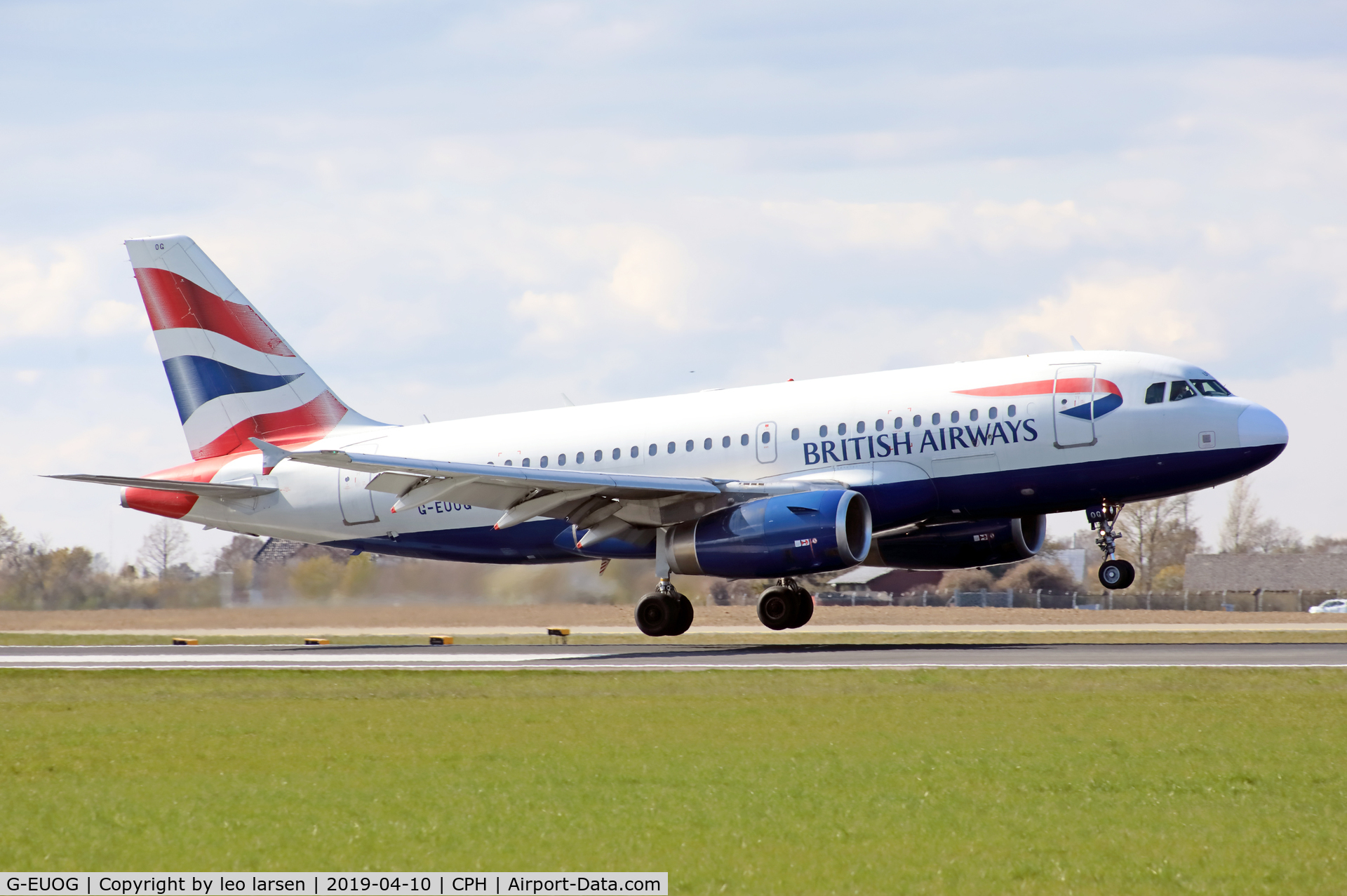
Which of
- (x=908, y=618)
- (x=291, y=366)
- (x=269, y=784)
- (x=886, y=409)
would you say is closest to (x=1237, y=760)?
(x=269, y=784)

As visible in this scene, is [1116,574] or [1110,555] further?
[1110,555]

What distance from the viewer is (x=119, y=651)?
3362 centimetres

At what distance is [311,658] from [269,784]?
17.7 m

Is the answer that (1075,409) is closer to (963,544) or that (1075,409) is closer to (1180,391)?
(1180,391)

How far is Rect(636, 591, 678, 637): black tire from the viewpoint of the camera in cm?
3272

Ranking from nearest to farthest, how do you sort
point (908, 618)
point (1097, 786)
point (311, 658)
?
1. point (1097, 786)
2. point (311, 658)
3. point (908, 618)

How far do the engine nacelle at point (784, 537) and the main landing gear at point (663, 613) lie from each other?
2.38 meters

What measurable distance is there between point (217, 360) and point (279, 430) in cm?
242

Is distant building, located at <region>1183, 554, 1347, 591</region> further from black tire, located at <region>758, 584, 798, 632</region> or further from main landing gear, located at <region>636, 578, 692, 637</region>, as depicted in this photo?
main landing gear, located at <region>636, 578, 692, 637</region>

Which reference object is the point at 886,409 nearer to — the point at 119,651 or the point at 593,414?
the point at 593,414

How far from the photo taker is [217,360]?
38.2m

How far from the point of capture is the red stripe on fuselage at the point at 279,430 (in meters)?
38.0

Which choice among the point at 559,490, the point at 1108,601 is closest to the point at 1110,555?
the point at 559,490

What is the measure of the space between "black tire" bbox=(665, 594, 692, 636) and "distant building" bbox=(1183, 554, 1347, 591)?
198ft
